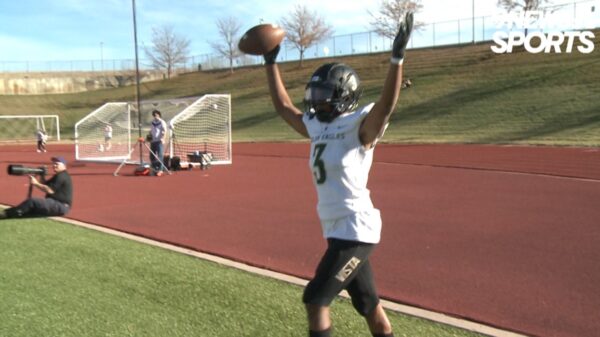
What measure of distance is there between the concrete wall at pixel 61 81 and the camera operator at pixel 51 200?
6260 centimetres

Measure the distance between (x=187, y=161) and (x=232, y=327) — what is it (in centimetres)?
1448

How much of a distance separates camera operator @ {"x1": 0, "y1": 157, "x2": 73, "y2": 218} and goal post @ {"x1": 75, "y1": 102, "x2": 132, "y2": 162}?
14.3 m

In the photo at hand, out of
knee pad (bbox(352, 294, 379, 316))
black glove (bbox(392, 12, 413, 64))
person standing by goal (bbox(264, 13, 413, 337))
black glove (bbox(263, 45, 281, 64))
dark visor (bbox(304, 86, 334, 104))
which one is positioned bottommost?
knee pad (bbox(352, 294, 379, 316))

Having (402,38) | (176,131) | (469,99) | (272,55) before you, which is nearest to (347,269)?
(402,38)

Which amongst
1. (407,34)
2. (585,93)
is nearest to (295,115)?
(407,34)

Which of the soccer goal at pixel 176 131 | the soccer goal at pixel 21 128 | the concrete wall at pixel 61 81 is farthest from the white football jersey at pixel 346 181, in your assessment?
the concrete wall at pixel 61 81

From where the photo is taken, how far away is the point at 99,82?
7225cm

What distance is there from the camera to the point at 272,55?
12.6ft

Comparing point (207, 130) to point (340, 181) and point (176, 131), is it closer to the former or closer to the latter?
point (176, 131)

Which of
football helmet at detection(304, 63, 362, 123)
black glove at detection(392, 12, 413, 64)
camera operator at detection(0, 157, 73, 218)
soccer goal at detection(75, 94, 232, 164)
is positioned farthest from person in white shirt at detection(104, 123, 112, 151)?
black glove at detection(392, 12, 413, 64)

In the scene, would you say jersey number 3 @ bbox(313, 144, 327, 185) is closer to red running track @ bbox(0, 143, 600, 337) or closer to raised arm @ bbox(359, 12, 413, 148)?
raised arm @ bbox(359, 12, 413, 148)

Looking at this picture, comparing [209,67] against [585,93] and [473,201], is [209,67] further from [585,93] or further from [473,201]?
[473,201]

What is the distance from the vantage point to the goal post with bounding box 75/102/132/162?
23.4 metres

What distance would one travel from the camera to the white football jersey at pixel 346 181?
117 inches
